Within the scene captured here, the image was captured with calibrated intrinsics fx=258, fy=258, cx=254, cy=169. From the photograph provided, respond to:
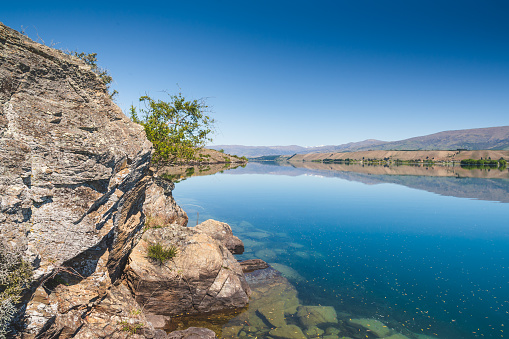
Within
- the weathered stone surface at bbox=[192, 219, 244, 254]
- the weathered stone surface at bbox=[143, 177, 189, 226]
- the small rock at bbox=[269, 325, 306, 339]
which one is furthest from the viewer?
the weathered stone surface at bbox=[192, 219, 244, 254]

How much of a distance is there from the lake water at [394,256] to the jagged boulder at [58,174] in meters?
11.6

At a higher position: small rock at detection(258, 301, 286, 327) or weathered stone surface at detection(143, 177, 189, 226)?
weathered stone surface at detection(143, 177, 189, 226)

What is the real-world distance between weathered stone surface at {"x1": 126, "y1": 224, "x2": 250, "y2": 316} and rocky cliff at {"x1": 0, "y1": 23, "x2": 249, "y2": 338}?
2.56 meters

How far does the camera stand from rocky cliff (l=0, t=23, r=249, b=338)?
23.8 ft

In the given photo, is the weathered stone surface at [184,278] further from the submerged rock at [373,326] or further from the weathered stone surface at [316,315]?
the submerged rock at [373,326]

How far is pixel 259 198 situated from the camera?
5206cm

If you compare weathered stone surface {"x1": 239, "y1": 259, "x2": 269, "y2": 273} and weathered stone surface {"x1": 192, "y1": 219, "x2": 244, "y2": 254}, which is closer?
weathered stone surface {"x1": 239, "y1": 259, "x2": 269, "y2": 273}

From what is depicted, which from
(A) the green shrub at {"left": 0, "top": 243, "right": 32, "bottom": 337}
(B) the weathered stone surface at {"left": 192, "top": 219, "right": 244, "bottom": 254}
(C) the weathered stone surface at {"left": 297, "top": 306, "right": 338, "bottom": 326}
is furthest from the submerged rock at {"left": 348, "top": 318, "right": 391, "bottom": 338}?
(A) the green shrub at {"left": 0, "top": 243, "right": 32, "bottom": 337}

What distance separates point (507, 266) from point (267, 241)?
766 inches

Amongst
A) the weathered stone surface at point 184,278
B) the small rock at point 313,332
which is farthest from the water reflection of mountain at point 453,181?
the weathered stone surface at point 184,278

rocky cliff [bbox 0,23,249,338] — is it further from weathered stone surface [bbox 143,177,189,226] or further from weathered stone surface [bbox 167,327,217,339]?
weathered stone surface [bbox 143,177,189,226]

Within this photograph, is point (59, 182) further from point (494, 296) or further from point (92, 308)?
point (494, 296)

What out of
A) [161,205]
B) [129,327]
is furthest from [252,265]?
[129,327]

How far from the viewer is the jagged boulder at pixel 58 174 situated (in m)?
7.26
